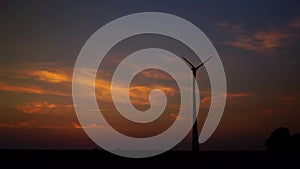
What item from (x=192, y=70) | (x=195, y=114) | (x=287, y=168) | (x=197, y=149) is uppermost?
(x=192, y=70)

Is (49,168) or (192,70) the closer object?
(49,168)

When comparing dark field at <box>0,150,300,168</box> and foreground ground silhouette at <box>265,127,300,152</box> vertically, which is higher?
foreground ground silhouette at <box>265,127,300,152</box>

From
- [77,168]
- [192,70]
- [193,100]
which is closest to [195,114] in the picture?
[193,100]

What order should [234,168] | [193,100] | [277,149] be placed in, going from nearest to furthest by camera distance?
[234,168] → [193,100] → [277,149]

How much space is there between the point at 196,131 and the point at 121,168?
3406cm

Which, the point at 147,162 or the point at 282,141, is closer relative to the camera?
the point at 147,162

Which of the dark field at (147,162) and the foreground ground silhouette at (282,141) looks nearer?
the dark field at (147,162)

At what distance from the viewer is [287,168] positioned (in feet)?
231

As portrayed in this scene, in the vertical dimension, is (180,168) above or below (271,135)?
below

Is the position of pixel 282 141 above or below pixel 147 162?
above

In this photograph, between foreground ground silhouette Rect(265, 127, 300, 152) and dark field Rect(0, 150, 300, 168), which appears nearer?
dark field Rect(0, 150, 300, 168)

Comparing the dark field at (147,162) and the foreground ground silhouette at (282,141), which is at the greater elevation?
the foreground ground silhouette at (282,141)

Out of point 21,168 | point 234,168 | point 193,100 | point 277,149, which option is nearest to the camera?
point 21,168

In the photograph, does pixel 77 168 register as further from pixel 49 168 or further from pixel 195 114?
pixel 195 114
